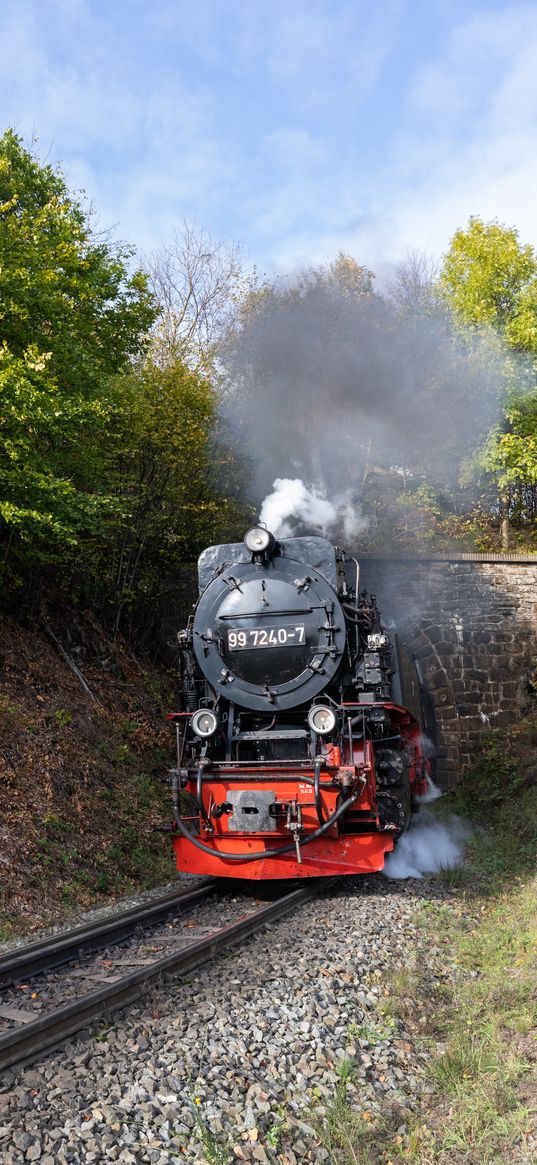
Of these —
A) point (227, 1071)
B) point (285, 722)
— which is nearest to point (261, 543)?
point (285, 722)

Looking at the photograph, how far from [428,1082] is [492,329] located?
1890 centimetres

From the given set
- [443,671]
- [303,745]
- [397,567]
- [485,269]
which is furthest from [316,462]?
[485,269]

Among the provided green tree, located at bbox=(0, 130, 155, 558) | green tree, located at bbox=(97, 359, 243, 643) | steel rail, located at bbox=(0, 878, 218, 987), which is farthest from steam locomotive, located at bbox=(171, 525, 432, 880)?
green tree, located at bbox=(97, 359, 243, 643)

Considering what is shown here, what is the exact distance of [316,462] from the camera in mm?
14375

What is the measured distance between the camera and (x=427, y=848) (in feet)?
29.4

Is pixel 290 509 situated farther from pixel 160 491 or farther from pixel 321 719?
pixel 160 491

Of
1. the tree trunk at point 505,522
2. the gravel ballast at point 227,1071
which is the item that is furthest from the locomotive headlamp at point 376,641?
the tree trunk at point 505,522

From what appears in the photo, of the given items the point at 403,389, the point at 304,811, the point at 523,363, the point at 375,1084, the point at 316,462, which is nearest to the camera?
the point at 375,1084

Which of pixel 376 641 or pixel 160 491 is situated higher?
pixel 160 491

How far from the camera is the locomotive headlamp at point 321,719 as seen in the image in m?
6.84

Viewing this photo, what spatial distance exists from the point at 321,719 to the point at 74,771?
149 inches

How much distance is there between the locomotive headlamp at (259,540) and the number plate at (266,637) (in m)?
0.73

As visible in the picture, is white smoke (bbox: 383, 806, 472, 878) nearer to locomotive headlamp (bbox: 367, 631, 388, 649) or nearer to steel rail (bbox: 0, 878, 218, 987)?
steel rail (bbox: 0, 878, 218, 987)

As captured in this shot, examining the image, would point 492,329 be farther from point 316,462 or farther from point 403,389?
point 316,462
